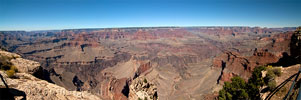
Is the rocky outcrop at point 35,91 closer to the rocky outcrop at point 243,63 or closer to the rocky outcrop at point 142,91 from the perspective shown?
the rocky outcrop at point 142,91

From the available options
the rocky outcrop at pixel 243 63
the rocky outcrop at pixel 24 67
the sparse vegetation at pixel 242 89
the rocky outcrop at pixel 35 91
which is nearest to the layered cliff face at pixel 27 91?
the rocky outcrop at pixel 35 91

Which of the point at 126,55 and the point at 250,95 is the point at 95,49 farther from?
the point at 250,95

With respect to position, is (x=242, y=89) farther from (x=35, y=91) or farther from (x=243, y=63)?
(x=243, y=63)

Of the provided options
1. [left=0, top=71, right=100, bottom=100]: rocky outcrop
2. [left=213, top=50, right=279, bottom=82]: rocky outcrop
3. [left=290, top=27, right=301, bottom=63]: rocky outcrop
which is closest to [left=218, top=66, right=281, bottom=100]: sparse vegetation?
[left=290, top=27, right=301, bottom=63]: rocky outcrop

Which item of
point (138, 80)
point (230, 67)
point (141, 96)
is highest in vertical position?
point (138, 80)

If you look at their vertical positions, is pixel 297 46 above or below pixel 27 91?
above

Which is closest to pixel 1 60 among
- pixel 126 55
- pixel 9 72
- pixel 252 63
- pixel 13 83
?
pixel 9 72

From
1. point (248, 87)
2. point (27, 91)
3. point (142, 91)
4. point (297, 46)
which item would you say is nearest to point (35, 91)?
point (27, 91)

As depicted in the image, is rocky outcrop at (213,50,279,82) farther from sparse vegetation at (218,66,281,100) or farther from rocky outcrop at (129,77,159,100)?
rocky outcrop at (129,77,159,100)

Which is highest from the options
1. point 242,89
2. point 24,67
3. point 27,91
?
point 24,67
